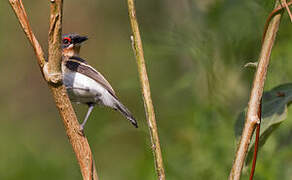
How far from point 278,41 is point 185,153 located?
1117 millimetres

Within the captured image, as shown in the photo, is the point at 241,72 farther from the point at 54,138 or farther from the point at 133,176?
the point at 54,138

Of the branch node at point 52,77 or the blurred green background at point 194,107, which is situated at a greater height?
the branch node at point 52,77

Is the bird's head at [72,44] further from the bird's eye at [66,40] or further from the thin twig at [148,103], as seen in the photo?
the thin twig at [148,103]

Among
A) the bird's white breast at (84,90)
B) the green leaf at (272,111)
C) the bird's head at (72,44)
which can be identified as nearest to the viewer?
the green leaf at (272,111)

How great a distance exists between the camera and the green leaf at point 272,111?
7.81ft

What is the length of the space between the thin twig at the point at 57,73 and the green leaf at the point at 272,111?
0.71 metres

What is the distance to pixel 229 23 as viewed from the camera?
13.0 feet

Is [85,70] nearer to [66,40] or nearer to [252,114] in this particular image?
[66,40]

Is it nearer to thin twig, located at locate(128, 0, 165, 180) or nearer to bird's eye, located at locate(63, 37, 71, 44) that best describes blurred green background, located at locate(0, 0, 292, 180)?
bird's eye, located at locate(63, 37, 71, 44)

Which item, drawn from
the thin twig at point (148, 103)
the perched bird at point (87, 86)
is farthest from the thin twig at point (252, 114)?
the perched bird at point (87, 86)

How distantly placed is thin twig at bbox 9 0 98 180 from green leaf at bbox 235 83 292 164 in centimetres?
71

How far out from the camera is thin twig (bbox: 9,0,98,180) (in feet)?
6.34

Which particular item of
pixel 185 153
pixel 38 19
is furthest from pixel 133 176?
pixel 38 19

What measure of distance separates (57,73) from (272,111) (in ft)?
3.36
